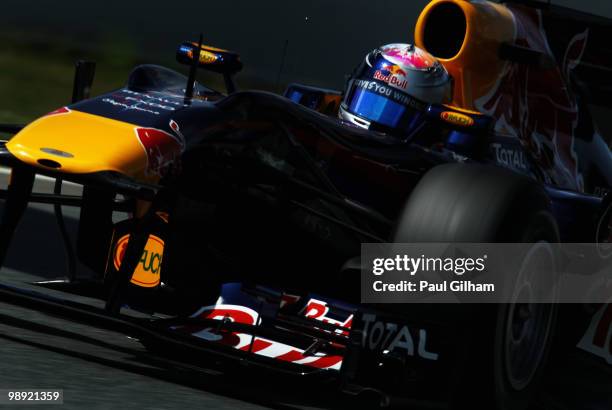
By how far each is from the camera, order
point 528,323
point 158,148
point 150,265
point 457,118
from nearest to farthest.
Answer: point 158,148
point 528,323
point 150,265
point 457,118

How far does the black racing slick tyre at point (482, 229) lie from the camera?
3531 mm

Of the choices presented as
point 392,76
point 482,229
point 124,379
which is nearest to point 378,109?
point 392,76

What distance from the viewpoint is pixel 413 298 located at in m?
3.53

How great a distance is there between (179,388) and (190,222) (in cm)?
69

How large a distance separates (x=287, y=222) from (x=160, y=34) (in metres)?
9.01

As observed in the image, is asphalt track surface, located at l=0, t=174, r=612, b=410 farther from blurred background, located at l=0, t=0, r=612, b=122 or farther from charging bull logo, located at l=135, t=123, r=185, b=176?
blurred background, located at l=0, t=0, r=612, b=122

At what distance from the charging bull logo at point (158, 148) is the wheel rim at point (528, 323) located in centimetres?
118

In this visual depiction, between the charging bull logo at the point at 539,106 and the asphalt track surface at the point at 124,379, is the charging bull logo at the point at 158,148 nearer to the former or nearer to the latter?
the asphalt track surface at the point at 124,379

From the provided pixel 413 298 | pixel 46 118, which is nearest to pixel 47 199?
pixel 46 118

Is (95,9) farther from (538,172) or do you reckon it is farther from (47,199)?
(47,199)

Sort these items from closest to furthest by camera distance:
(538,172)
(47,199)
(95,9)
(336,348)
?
1. (336,348)
2. (47,199)
3. (538,172)
4. (95,9)

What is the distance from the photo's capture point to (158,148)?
3793 millimetres

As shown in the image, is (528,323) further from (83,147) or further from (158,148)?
(83,147)

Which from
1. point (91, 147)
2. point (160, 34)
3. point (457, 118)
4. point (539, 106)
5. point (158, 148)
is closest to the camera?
point (91, 147)
